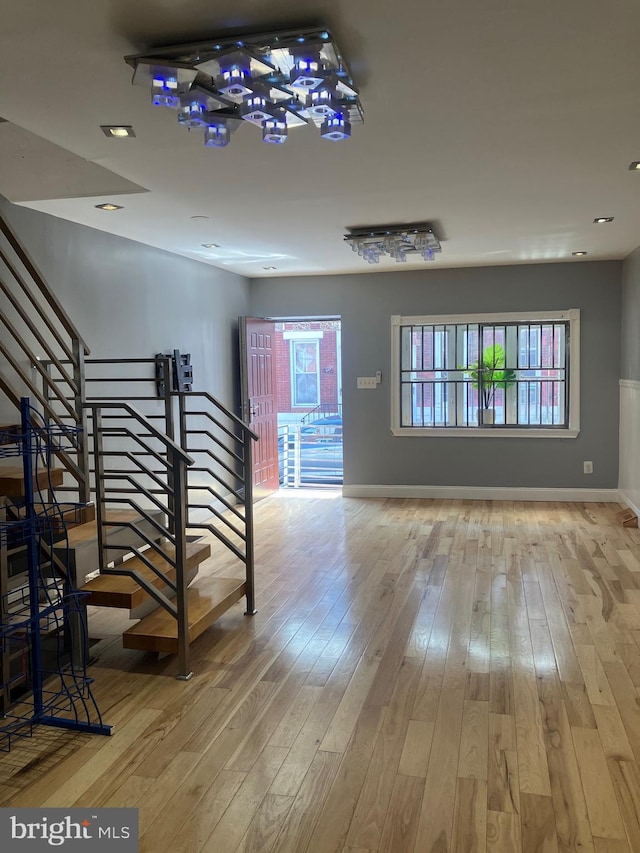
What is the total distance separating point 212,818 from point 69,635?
1.41 meters

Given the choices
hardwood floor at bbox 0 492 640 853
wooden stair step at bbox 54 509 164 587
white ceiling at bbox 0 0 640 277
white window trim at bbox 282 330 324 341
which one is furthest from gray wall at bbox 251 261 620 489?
white window trim at bbox 282 330 324 341

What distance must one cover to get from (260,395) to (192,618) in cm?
434

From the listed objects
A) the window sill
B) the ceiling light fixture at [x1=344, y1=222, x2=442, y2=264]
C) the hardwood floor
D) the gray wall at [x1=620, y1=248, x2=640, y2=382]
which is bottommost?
the hardwood floor

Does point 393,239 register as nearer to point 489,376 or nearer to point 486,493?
point 489,376

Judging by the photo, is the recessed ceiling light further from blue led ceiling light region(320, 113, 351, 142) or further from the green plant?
the green plant

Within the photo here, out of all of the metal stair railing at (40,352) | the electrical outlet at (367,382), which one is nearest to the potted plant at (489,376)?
the electrical outlet at (367,382)

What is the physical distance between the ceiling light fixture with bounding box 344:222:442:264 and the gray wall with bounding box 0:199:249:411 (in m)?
1.66

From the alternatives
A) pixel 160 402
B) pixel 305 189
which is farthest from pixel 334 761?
pixel 160 402

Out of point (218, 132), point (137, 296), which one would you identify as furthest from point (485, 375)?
point (218, 132)

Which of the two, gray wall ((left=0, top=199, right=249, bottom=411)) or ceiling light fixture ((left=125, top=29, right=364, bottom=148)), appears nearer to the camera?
ceiling light fixture ((left=125, top=29, right=364, bottom=148))

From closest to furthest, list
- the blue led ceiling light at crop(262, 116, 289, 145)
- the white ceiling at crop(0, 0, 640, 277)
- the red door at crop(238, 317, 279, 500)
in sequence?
the white ceiling at crop(0, 0, 640, 277), the blue led ceiling light at crop(262, 116, 289, 145), the red door at crop(238, 317, 279, 500)

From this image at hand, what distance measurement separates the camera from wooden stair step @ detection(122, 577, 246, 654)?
10.7 feet

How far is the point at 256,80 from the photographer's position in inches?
86.3

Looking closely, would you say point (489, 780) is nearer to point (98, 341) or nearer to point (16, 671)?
point (16, 671)
